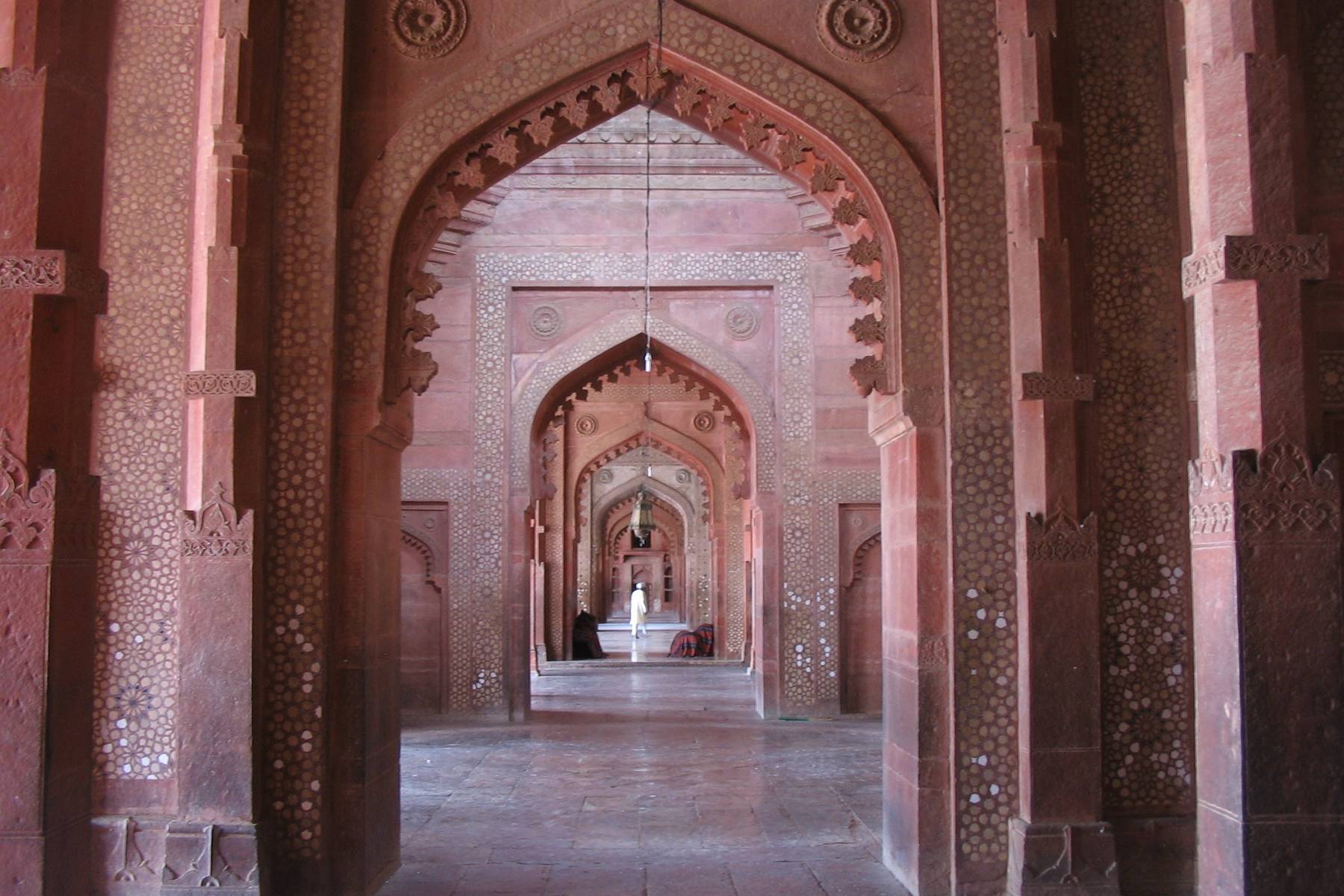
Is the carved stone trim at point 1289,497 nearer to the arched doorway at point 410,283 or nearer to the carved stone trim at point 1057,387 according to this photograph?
the carved stone trim at point 1057,387

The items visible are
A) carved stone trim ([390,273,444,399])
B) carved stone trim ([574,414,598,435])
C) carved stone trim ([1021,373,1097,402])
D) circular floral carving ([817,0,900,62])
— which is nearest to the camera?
carved stone trim ([1021,373,1097,402])

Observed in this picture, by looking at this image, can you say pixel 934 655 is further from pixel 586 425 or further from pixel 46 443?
pixel 586 425

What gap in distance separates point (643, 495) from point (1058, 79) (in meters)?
22.2

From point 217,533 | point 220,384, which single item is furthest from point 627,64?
point 217,533

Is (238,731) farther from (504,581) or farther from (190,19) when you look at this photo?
(504,581)

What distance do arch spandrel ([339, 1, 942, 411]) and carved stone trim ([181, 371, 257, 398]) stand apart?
0.48 metres

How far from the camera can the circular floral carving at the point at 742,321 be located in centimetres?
1224

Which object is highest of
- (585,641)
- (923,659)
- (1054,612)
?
(1054,612)

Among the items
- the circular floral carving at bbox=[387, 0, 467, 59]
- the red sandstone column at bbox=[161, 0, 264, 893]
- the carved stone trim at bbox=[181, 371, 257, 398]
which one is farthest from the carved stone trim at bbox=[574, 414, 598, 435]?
the carved stone trim at bbox=[181, 371, 257, 398]

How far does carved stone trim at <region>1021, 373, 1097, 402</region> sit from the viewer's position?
16.4ft

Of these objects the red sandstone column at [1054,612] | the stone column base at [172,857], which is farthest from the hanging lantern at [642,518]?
the stone column base at [172,857]

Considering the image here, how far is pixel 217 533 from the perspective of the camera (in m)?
4.84

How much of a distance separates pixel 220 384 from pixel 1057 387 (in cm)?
338

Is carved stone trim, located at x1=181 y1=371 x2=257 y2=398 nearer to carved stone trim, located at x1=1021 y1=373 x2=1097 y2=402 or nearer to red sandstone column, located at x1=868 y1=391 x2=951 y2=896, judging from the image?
red sandstone column, located at x1=868 y1=391 x2=951 y2=896
